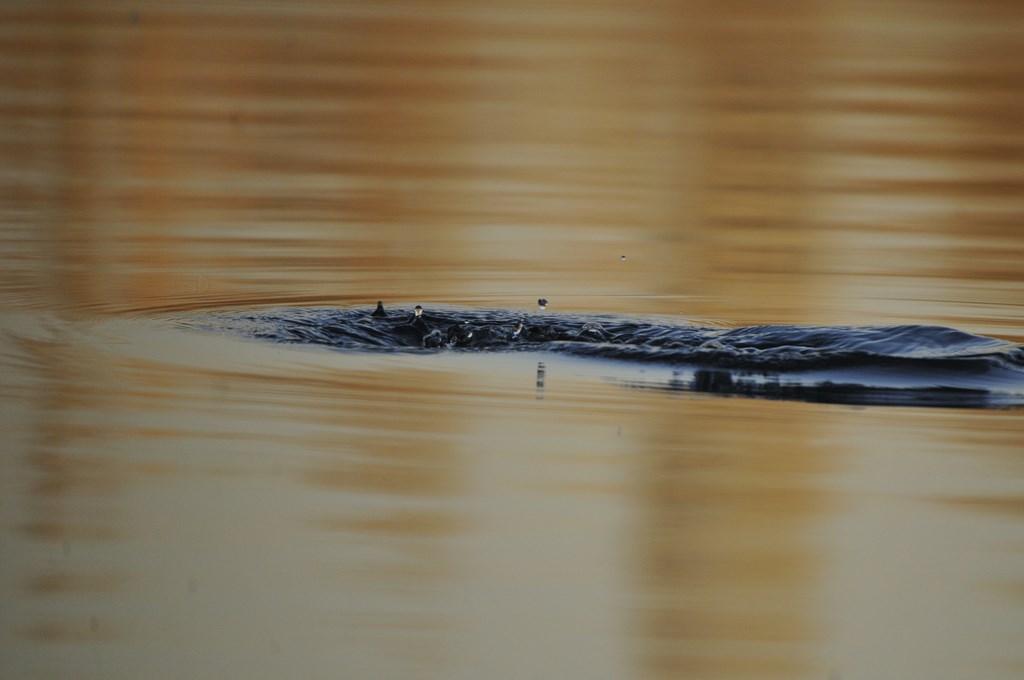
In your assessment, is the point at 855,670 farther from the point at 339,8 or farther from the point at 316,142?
the point at 339,8

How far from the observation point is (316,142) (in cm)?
1468

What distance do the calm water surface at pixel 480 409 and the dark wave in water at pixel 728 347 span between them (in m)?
0.24

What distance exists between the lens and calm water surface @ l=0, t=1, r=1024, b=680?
4324mm

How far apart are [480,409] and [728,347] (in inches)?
Result: 62.1

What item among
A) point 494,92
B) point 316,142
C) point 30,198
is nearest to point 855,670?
point 30,198

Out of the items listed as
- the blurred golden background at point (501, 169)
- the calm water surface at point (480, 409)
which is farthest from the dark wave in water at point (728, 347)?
the blurred golden background at point (501, 169)

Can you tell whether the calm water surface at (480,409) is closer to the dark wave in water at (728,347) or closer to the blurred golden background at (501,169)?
the blurred golden background at (501,169)

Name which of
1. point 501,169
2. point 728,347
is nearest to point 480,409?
point 728,347

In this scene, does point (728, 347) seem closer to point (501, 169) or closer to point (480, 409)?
point (480, 409)

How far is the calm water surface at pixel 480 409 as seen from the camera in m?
4.32

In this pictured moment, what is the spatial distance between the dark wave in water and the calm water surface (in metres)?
0.24

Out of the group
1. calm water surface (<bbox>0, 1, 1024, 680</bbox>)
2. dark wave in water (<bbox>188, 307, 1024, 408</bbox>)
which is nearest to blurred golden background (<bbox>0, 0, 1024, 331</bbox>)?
calm water surface (<bbox>0, 1, 1024, 680</bbox>)

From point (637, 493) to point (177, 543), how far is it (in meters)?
1.43

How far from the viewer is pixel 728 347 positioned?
7.80 metres
